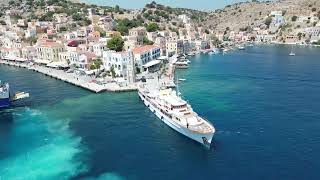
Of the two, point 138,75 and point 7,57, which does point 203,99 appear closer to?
point 138,75

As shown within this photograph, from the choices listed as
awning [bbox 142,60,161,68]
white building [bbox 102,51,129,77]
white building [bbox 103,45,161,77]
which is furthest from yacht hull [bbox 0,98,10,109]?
awning [bbox 142,60,161,68]

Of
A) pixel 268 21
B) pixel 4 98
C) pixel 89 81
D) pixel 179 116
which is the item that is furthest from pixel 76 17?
pixel 179 116

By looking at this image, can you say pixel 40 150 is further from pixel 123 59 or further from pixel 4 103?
pixel 123 59

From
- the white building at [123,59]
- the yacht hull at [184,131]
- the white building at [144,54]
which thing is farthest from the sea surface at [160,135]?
the white building at [144,54]

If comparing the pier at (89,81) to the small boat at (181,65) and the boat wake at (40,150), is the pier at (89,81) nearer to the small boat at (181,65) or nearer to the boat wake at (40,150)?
the small boat at (181,65)

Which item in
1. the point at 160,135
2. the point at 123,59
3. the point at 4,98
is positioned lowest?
the point at 160,135

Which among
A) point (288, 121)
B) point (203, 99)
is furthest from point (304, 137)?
point (203, 99)
